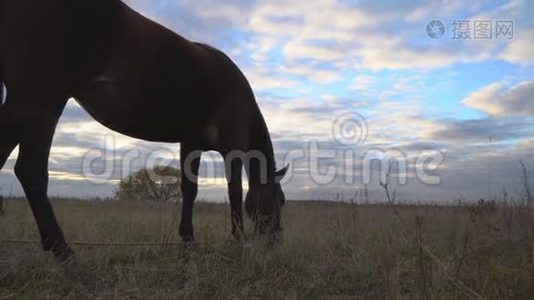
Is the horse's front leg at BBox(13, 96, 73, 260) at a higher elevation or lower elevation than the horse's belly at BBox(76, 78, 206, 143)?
lower

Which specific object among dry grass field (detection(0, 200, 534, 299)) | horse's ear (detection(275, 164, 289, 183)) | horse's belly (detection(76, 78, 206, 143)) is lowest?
dry grass field (detection(0, 200, 534, 299))

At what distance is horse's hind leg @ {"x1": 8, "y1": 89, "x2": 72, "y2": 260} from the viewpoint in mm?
3719

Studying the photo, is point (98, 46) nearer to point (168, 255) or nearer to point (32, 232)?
point (168, 255)

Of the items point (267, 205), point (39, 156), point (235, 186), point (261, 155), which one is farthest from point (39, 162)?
point (261, 155)

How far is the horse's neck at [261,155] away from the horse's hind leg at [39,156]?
2537 mm

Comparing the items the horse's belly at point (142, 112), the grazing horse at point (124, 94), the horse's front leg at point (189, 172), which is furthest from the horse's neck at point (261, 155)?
the horse's belly at point (142, 112)

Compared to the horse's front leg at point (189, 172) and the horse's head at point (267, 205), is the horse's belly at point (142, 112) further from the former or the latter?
the horse's head at point (267, 205)

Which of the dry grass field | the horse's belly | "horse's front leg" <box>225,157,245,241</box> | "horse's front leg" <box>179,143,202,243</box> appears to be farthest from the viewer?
"horse's front leg" <box>179,143,202,243</box>

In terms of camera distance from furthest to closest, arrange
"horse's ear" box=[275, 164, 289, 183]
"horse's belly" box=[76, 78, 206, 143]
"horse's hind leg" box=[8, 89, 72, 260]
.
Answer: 1. "horse's ear" box=[275, 164, 289, 183]
2. "horse's belly" box=[76, 78, 206, 143]
3. "horse's hind leg" box=[8, 89, 72, 260]

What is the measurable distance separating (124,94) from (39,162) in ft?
3.11

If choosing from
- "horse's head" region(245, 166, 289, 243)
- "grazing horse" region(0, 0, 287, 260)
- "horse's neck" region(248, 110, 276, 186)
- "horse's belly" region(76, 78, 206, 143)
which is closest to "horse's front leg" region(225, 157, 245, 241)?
"grazing horse" region(0, 0, 287, 260)

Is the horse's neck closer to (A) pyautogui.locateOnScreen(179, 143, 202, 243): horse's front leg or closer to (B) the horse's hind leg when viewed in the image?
(A) pyautogui.locateOnScreen(179, 143, 202, 243): horse's front leg

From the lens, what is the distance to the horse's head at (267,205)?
5477mm

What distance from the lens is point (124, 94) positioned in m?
A: 4.37
